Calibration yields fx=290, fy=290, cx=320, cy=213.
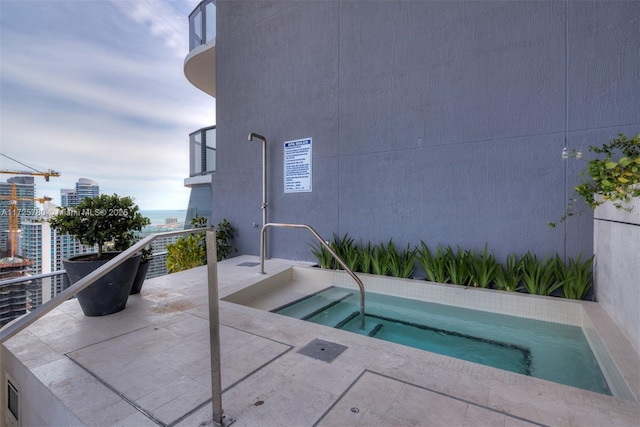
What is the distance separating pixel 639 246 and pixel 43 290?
14.6 feet

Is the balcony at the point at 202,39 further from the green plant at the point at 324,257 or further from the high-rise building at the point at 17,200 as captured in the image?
the green plant at the point at 324,257

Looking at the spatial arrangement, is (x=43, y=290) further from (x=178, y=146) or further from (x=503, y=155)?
(x=178, y=146)

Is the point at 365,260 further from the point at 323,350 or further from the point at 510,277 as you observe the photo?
the point at 323,350

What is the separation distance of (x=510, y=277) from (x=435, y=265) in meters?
0.72

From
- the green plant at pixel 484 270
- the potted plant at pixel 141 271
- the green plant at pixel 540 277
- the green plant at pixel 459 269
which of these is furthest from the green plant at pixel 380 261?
the potted plant at pixel 141 271

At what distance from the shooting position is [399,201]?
3795mm

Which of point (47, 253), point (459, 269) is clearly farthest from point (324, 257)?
point (47, 253)

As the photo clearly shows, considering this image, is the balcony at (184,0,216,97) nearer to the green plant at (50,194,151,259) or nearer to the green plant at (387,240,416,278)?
the green plant at (50,194,151,259)

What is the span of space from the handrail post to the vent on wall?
1416mm

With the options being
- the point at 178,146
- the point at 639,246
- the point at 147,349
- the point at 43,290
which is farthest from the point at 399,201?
the point at 178,146

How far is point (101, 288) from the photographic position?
2.41 metres

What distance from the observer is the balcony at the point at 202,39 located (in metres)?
6.16

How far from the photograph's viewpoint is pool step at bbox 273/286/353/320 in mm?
3012

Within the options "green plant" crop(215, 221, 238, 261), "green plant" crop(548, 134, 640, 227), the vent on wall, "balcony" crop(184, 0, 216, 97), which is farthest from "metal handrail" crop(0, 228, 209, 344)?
"balcony" crop(184, 0, 216, 97)
